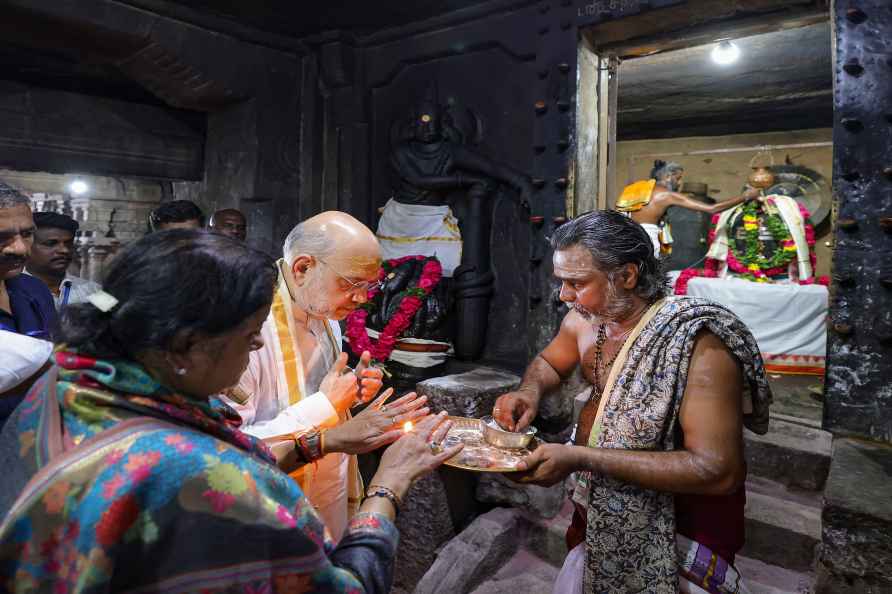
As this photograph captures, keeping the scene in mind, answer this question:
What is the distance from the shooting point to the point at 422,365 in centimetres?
509

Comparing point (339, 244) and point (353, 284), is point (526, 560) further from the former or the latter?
point (339, 244)

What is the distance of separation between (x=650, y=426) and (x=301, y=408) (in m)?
1.21

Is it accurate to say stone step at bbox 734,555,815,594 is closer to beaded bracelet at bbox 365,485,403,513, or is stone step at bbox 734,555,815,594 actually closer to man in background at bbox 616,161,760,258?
beaded bracelet at bbox 365,485,403,513

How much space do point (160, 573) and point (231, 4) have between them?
18.0ft

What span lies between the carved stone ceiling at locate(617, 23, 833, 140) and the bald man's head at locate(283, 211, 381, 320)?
5433mm

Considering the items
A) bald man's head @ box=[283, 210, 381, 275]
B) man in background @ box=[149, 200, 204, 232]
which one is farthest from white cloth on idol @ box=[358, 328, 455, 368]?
bald man's head @ box=[283, 210, 381, 275]

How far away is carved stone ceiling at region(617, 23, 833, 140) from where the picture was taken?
6121mm

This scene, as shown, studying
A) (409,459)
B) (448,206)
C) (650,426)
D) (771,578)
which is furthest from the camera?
(448,206)

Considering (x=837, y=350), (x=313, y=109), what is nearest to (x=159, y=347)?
(x=837, y=350)

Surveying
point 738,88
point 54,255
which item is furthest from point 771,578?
point 738,88

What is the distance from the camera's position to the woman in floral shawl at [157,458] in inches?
35.8

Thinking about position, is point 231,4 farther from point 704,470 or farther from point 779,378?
point 779,378

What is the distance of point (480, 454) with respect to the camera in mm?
2115

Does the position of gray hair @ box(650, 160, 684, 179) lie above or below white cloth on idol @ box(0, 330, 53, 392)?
above
